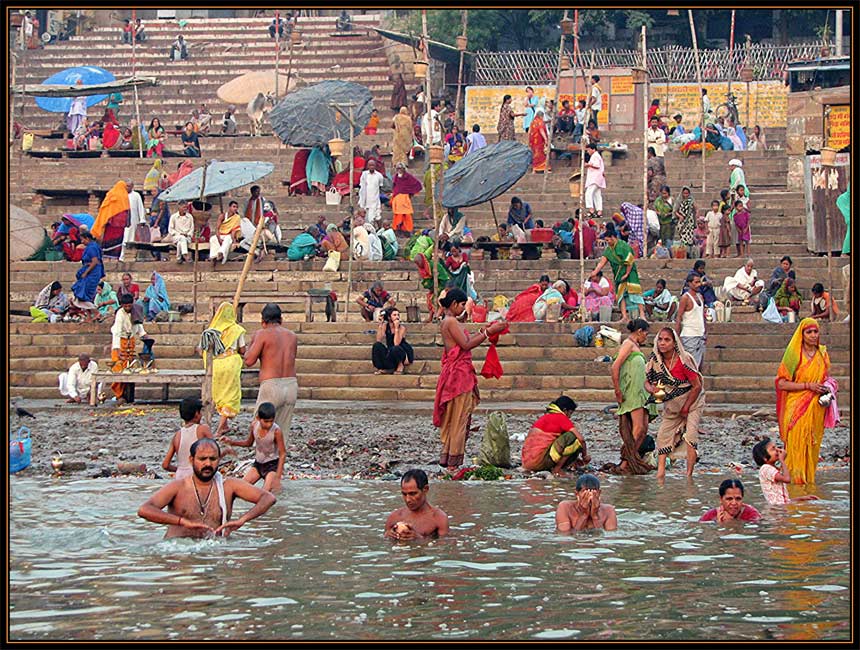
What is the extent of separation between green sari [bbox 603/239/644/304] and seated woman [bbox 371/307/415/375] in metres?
2.78

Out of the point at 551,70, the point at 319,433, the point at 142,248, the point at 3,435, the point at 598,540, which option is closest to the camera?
the point at 3,435

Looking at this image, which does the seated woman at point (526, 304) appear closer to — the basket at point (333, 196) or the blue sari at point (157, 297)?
the blue sari at point (157, 297)

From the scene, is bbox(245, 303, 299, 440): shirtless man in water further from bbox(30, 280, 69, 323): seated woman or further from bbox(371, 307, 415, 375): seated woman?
bbox(30, 280, 69, 323): seated woman

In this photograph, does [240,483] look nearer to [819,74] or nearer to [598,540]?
[598,540]

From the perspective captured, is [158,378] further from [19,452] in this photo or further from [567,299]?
[567,299]

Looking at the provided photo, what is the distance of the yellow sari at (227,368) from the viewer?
14.5m

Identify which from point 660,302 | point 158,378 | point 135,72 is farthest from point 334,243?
point 135,72

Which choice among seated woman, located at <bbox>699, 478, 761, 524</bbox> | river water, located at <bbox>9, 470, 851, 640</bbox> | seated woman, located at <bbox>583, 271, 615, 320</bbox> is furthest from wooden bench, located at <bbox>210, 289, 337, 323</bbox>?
seated woman, located at <bbox>699, 478, 761, 524</bbox>

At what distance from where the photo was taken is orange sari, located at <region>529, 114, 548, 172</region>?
25.5m

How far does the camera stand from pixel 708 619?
7613 mm

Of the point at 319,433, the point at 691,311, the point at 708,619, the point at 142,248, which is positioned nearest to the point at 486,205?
the point at 142,248

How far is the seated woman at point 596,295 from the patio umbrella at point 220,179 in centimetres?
428

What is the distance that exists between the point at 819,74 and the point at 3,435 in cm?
2183

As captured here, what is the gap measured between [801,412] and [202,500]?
16.2 feet
